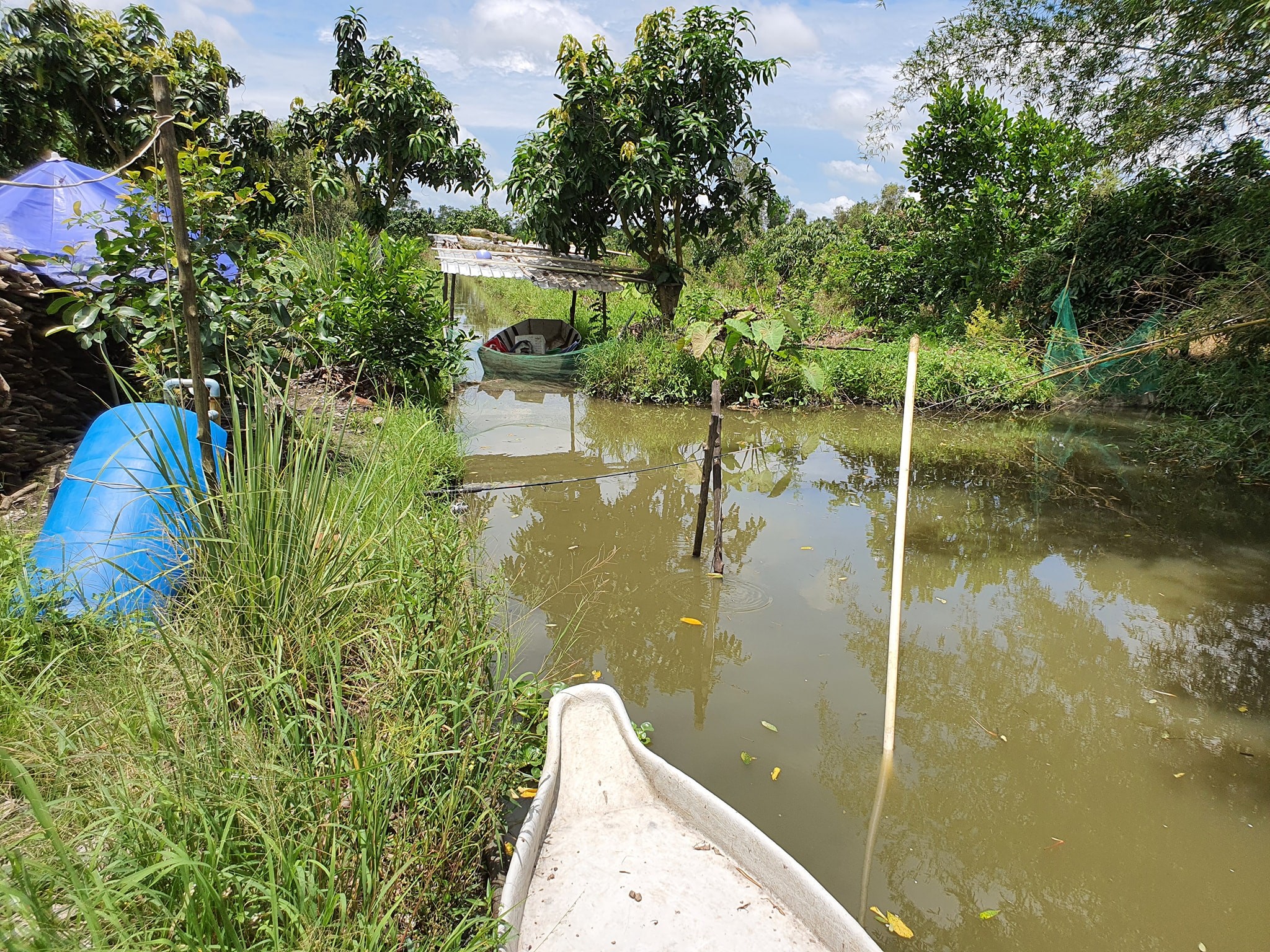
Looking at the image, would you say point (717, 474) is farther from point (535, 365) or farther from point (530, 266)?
point (530, 266)

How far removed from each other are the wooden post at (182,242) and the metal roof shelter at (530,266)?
8503 millimetres

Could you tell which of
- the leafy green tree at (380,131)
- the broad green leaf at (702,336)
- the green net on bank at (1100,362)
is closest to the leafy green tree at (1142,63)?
the green net on bank at (1100,362)

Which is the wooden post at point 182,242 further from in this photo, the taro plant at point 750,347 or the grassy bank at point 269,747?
the taro plant at point 750,347

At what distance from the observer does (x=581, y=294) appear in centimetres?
1827

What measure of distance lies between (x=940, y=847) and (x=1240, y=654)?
9.45 ft

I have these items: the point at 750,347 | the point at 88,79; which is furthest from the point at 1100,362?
the point at 88,79

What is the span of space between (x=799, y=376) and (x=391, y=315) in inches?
235

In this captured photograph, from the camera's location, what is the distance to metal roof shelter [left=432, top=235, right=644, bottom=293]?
35.5 ft

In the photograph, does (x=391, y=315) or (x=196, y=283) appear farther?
(x=391, y=315)

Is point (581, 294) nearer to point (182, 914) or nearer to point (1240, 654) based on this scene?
point (1240, 654)

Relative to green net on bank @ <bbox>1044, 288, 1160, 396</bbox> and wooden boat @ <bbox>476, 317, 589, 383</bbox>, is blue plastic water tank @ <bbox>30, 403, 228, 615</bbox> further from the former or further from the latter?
wooden boat @ <bbox>476, 317, 589, 383</bbox>

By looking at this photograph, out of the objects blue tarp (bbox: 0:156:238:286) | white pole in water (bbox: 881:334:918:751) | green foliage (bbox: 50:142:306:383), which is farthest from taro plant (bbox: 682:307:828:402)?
white pole in water (bbox: 881:334:918:751)

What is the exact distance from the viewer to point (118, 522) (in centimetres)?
281

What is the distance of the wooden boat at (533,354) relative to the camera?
1139 cm
